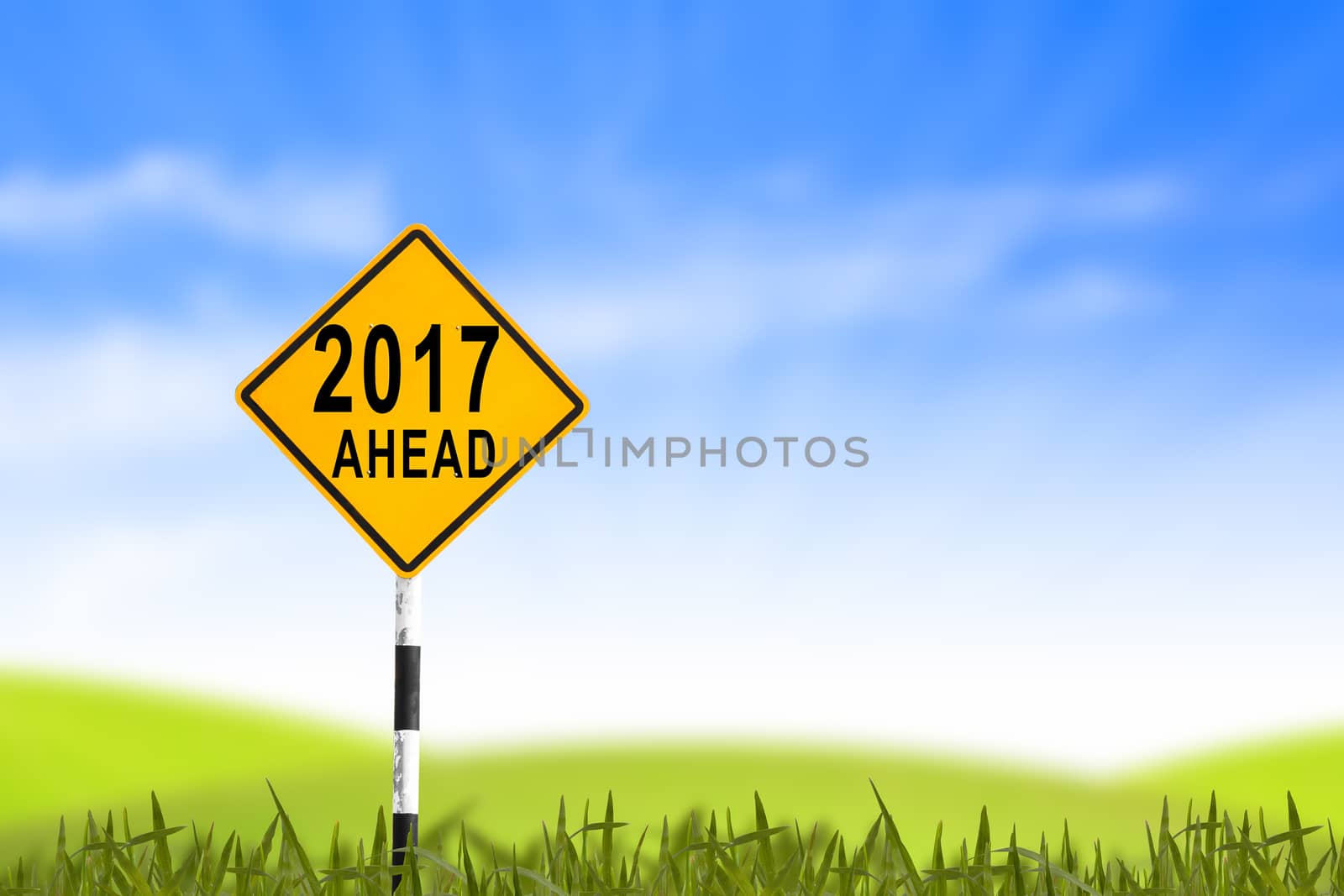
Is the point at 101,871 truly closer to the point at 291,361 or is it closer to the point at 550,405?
the point at 291,361

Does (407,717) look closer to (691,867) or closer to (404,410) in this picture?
(404,410)

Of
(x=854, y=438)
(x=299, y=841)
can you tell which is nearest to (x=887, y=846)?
(x=299, y=841)

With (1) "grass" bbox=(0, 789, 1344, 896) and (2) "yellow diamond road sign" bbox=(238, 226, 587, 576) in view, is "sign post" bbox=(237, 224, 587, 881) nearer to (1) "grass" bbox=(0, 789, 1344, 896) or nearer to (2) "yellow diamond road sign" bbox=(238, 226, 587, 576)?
(2) "yellow diamond road sign" bbox=(238, 226, 587, 576)

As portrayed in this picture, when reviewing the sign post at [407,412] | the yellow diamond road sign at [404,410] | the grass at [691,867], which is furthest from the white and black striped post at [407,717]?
the grass at [691,867]

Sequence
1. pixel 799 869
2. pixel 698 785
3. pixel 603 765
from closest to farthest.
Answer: pixel 799 869
pixel 698 785
pixel 603 765

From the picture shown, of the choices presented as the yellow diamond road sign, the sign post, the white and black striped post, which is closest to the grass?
the white and black striped post

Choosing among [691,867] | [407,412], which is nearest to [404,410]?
[407,412]
